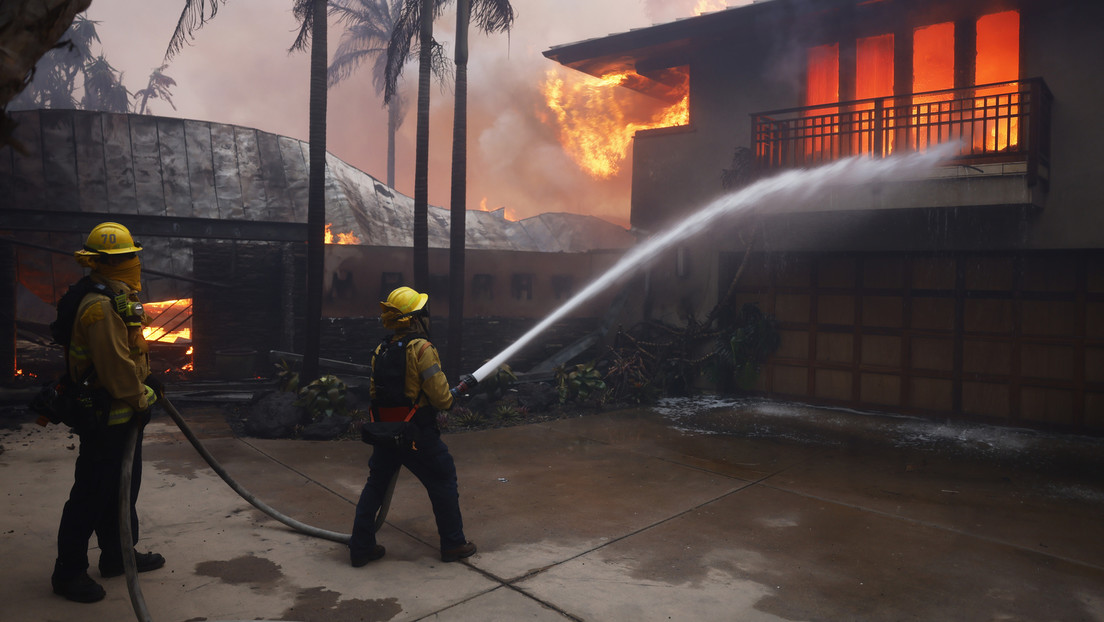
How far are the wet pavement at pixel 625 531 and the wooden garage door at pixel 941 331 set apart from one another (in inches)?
36.0

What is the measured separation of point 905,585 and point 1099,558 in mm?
1631

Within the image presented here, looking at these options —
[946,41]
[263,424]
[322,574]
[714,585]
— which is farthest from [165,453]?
[946,41]

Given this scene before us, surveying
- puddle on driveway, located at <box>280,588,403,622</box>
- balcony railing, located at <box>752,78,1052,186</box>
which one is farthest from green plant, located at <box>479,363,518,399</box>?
puddle on driveway, located at <box>280,588,403,622</box>

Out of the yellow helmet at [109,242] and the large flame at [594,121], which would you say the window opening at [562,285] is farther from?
the yellow helmet at [109,242]

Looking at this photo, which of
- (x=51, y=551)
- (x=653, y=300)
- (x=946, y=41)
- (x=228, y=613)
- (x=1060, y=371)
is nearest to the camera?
(x=228, y=613)

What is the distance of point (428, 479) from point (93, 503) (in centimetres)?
190

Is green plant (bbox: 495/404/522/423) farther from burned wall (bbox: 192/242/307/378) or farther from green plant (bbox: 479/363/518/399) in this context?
burned wall (bbox: 192/242/307/378)

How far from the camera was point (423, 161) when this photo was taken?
35.7ft

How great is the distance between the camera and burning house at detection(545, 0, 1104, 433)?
8.41 meters

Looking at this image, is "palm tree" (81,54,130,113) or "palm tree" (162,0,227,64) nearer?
"palm tree" (162,0,227,64)

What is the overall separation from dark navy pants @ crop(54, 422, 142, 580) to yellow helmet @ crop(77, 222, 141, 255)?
3.32 ft

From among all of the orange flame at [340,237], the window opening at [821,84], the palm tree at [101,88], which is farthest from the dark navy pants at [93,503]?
the palm tree at [101,88]

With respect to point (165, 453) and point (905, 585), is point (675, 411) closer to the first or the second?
point (905, 585)

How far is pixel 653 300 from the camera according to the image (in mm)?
11898
